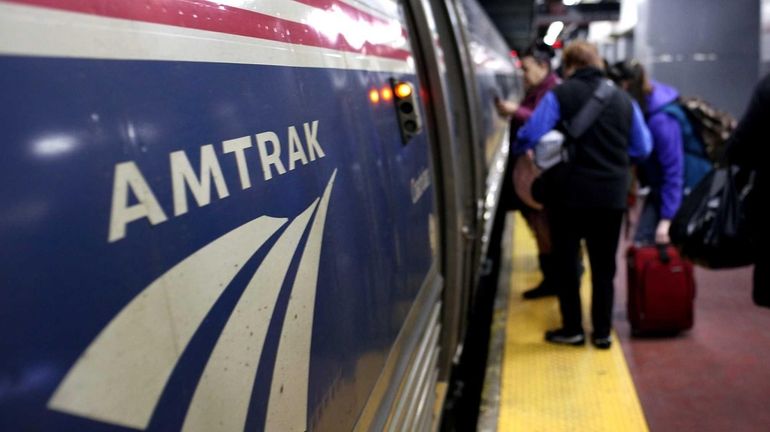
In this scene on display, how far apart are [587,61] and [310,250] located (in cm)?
335

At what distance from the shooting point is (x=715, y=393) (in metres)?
3.99

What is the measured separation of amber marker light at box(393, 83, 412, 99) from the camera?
221cm

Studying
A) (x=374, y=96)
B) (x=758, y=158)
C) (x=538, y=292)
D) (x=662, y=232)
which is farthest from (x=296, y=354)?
(x=538, y=292)

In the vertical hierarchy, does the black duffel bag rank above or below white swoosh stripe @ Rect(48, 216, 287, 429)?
below

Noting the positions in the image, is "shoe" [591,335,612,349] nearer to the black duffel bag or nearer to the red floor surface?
the red floor surface

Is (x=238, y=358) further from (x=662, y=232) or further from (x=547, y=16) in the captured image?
(x=547, y=16)

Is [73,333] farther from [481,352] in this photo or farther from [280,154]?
[481,352]

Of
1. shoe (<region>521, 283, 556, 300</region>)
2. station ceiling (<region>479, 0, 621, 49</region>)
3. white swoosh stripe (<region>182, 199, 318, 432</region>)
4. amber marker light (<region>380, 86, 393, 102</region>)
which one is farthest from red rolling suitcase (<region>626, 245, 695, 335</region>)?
station ceiling (<region>479, 0, 621, 49</region>)

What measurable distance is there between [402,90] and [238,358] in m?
1.42

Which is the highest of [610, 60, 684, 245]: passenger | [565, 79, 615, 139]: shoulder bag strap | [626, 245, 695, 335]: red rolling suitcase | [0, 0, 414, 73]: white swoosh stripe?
[0, 0, 414, 73]: white swoosh stripe

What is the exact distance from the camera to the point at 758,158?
3193mm

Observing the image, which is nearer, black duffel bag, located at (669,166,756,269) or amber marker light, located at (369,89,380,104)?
amber marker light, located at (369,89,380,104)

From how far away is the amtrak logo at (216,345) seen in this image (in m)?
0.69

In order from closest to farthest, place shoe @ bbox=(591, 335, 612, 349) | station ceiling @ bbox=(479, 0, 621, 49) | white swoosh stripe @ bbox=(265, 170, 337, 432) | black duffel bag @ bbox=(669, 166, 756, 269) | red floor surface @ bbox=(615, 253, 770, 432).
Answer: white swoosh stripe @ bbox=(265, 170, 337, 432), black duffel bag @ bbox=(669, 166, 756, 269), red floor surface @ bbox=(615, 253, 770, 432), shoe @ bbox=(591, 335, 612, 349), station ceiling @ bbox=(479, 0, 621, 49)
